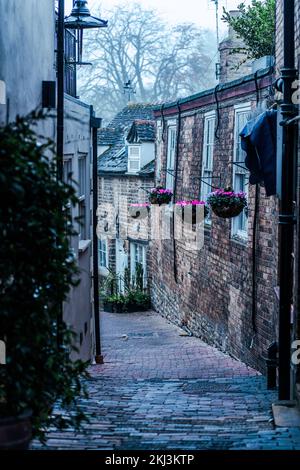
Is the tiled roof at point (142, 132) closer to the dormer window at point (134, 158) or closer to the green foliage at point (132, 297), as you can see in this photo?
the dormer window at point (134, 158)

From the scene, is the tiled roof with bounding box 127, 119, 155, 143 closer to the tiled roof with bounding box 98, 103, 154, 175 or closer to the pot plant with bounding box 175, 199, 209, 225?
the tiled roof with bounding box 98, 103, 154, 175

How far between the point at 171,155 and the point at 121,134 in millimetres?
8823

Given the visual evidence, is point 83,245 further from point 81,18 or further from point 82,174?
point 81,18

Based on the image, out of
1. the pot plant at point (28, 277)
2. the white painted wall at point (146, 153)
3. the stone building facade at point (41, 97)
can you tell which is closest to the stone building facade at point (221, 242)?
the stone building facade at point (41, 97)

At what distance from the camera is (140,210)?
2453 centimetres

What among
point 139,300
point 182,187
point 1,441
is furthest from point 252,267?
point 139,300

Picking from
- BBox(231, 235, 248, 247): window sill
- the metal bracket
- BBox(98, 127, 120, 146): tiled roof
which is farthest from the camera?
BBox(98, 127, 120, 146): tiled roof

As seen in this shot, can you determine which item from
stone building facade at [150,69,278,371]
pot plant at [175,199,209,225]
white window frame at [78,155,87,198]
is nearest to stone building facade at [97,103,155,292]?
stone building facade at [150,69,278,371]

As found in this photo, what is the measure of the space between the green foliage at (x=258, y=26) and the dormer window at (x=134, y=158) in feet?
29.7

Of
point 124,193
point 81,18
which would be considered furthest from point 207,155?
point 124,193

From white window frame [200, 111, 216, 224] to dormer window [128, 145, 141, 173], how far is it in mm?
7869

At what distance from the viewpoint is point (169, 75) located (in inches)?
2012

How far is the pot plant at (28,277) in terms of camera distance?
4902 mm

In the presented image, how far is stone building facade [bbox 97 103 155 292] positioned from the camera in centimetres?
2527
